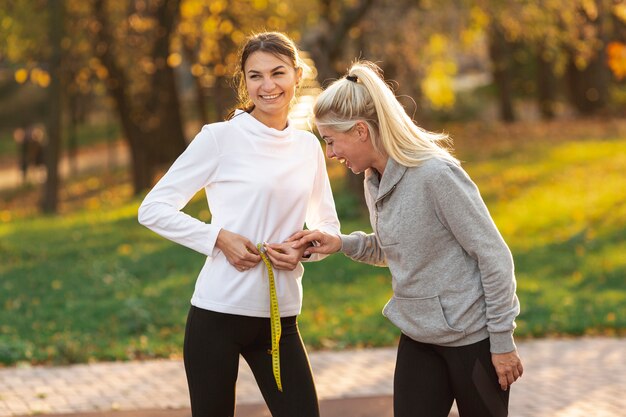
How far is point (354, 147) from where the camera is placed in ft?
11.3

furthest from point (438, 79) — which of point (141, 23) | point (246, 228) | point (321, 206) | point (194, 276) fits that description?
point (246, 228)

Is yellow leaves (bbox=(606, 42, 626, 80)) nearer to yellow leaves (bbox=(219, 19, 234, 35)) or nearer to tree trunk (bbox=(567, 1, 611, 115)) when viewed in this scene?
yellow leaves (bbox=(219, 19, 234, 35))

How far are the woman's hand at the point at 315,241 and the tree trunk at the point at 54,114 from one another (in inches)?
539

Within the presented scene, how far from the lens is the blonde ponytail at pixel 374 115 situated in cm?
338

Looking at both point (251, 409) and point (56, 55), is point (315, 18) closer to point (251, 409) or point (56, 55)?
point (56, 55)

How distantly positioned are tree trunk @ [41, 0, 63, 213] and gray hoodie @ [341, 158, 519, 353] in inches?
551

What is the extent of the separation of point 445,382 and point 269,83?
3.82 ft

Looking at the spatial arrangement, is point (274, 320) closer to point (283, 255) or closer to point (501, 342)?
point (283, 255)

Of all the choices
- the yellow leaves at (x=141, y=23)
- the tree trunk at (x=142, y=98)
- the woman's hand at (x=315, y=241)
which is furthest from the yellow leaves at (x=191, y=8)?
the woman's hand at (x=315, y=241)

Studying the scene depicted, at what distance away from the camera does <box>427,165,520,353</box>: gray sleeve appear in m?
3.34

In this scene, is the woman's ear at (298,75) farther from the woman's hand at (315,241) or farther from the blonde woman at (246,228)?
the woman's hand at (315,241)

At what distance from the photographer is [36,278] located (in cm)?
1077

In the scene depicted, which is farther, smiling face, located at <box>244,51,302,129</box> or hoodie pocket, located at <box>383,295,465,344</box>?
smiling face, located at <box>244,51,302,129</box>

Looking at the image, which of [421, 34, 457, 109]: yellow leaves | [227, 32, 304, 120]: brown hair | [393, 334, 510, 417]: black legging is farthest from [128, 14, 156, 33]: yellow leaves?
[393, 334, 510, 417]: black legging
